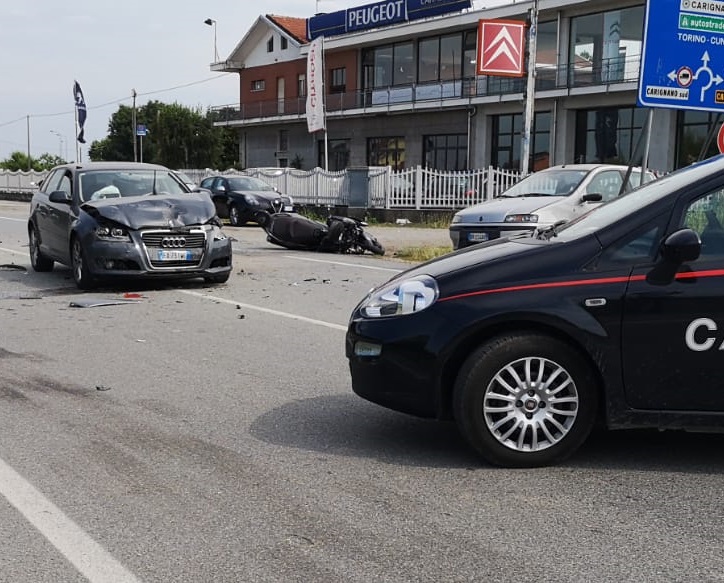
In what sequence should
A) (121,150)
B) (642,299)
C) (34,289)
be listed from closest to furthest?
1. (642,299)
2. (34,289)
3. (121,150)

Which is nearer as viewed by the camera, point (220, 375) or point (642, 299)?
point (642, 299)

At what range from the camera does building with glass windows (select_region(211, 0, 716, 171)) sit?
117 feet

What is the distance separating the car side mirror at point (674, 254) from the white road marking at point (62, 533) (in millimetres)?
2822

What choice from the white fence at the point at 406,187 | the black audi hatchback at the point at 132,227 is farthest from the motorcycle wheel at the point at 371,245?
the white fence at the point at 406,187

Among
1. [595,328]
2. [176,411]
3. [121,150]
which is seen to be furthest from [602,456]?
[121,150]

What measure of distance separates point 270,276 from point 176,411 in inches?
327

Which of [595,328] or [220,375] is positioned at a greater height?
[595,328]

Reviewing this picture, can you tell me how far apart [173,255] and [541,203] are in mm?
6006

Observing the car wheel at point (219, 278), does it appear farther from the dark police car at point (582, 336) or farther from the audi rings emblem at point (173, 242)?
the dark police car at point (582, 336)

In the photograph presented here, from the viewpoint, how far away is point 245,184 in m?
28.2

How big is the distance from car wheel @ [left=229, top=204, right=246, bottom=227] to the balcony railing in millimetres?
9583

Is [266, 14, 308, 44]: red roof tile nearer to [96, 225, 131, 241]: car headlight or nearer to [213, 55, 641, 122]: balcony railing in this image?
[213, 55, 641, 122]: balcony railing

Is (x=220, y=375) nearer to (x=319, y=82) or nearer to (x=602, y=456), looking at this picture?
(x=602, y=456)

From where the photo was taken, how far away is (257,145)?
5891 cm
